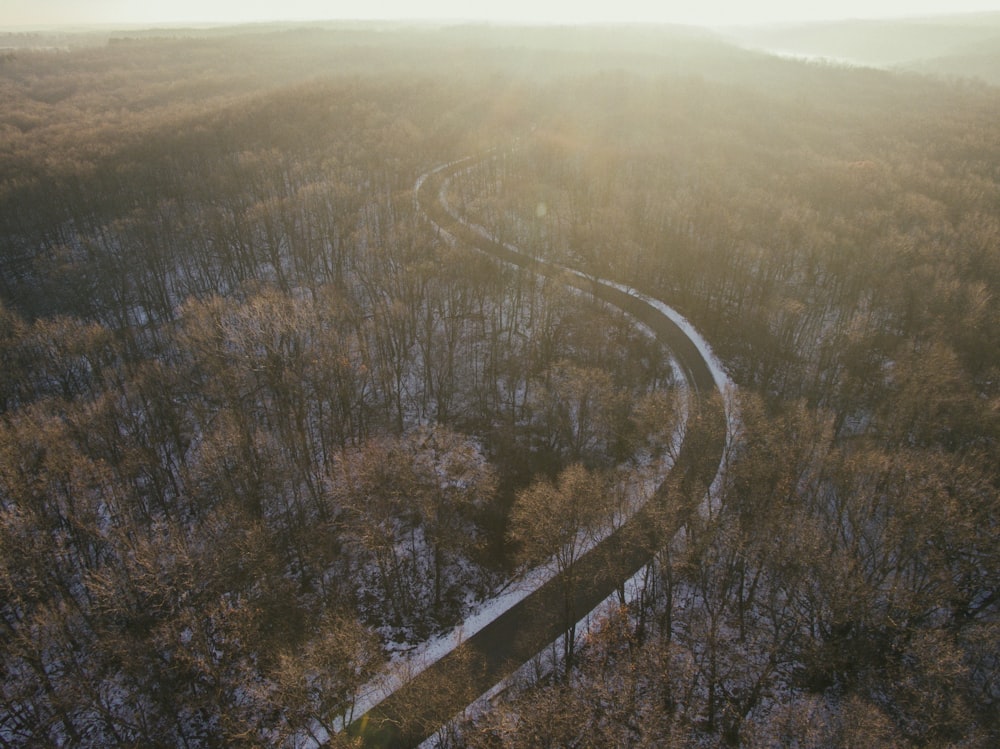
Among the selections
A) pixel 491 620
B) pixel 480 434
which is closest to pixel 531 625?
pixel 491 620

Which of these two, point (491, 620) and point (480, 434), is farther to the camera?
point (480, 434)

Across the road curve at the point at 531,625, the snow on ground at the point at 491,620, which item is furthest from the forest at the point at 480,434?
the road curve at the point at 531,625

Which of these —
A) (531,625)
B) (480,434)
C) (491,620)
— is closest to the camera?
(531,625)

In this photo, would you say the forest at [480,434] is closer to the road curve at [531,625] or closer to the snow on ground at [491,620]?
the snow on ground at [491,620]

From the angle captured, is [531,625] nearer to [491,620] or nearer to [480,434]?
[491,620]

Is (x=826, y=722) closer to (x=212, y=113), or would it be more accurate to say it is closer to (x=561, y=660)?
(x=561, y=660)

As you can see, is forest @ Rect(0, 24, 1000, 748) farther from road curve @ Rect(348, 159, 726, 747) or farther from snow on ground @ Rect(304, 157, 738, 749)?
road curve @ Rect(348, 159, 726, 747)
